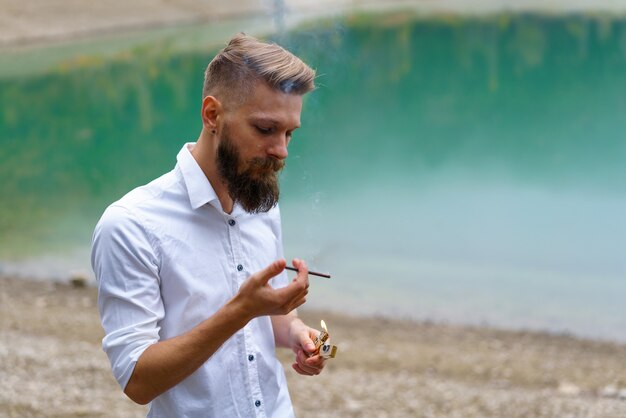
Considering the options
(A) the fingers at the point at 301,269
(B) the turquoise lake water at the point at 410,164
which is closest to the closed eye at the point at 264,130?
(A) the fingers at the point at 301,269

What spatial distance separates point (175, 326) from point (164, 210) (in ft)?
0.92

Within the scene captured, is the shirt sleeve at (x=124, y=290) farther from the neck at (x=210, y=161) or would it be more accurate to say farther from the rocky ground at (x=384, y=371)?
the rocky ground at (x=384, y=371)

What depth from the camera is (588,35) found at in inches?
1105

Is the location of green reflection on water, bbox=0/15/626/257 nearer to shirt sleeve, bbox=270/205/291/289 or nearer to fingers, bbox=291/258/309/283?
shirt sleeve, bbox=270/205/291/289

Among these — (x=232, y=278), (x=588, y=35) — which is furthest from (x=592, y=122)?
(x=232, y=278)

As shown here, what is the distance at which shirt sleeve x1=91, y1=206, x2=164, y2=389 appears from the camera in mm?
2207

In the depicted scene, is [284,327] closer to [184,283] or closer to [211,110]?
[184,283]

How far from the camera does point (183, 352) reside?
85.1 inches

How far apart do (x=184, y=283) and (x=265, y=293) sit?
0.31 m

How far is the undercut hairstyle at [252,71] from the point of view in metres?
2.28

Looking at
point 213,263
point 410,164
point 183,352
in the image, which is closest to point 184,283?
point 213,263

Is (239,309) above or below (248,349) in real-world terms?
above

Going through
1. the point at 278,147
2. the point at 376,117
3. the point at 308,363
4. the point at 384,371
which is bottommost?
the point at 376,117

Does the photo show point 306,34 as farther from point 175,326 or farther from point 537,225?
point 175,326
